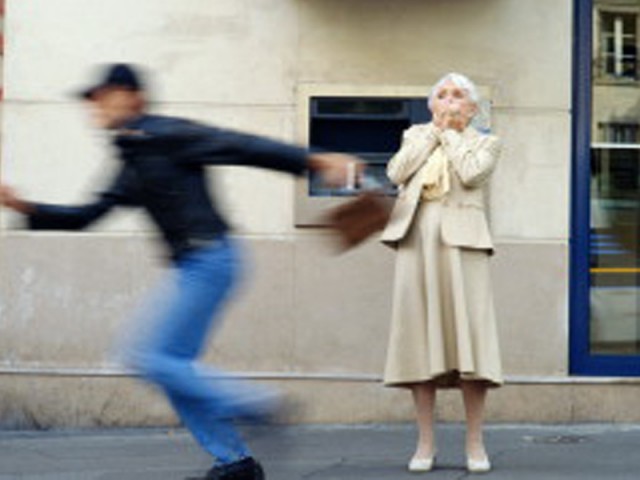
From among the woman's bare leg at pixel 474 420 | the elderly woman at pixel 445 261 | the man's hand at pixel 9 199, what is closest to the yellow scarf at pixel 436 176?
the elderly woman at pixel 445 261

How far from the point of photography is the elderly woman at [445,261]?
6242 mm

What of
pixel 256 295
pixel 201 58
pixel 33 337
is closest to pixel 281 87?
pixel 201 58

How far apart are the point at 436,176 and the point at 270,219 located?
→ 2109 mm

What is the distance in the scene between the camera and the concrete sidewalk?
6.39 meters

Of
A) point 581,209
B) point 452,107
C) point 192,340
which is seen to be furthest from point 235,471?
point 581,209

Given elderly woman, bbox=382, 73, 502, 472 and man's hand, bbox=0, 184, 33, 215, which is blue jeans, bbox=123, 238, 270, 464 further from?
elderly woman, bbox=382, 73, 502, 472

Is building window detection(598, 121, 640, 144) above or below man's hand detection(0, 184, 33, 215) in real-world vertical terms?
above

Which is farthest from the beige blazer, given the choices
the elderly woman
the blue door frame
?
the blue door frame

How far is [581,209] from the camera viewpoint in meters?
8.37

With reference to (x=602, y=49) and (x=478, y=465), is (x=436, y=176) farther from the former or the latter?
(x=602, y=49)

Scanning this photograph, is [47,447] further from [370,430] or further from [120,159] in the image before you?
[120,159]

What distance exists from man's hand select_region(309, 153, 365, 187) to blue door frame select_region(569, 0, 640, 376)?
3.70 meters

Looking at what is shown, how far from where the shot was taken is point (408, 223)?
634 centimetres

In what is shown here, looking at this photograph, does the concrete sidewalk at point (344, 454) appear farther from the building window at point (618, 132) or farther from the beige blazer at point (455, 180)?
the building window at point (618, 132)
